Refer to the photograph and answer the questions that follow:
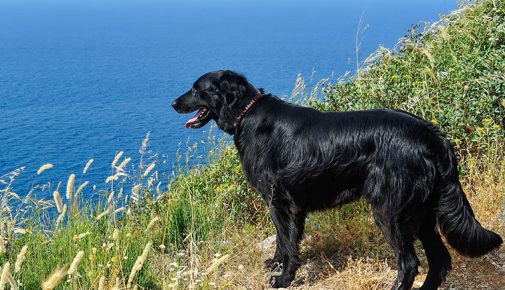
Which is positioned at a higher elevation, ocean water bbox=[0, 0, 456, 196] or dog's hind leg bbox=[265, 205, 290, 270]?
dog's hind leg bbox=[265, 205, 290, 270]

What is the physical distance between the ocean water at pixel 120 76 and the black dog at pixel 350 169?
267 cm

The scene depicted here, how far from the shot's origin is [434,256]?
182 inches

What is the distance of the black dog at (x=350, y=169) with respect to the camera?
426 cm

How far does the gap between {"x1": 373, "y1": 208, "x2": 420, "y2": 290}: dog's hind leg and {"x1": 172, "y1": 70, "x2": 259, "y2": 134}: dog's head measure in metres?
1.48

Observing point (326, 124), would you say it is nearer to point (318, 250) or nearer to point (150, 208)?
point (318, 250)

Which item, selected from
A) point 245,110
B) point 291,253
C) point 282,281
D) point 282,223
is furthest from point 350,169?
point 282,281

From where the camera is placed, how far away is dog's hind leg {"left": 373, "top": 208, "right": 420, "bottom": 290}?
4.41 meters

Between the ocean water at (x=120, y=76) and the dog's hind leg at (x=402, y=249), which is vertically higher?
the dog's hind leg at (x=402, y=249)

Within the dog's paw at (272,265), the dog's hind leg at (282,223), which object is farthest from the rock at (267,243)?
the dog's hind leg at (282,223)

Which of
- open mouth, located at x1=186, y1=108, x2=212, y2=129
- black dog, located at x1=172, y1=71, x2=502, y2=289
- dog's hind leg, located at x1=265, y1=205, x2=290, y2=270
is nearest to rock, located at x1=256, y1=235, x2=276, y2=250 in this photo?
black dog, located at x1=172, y1=71, x2=502, y2=289

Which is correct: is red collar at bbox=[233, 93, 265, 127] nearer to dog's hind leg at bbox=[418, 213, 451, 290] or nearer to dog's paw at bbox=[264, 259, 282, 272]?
dog's paw at bbox=[264, 259, 282, 272]

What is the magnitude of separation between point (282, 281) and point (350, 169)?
3.99 feet

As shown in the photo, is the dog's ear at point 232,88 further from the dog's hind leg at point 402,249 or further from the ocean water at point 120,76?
the ocean water at point 120,76

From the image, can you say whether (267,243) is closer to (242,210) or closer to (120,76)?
(242,210)
